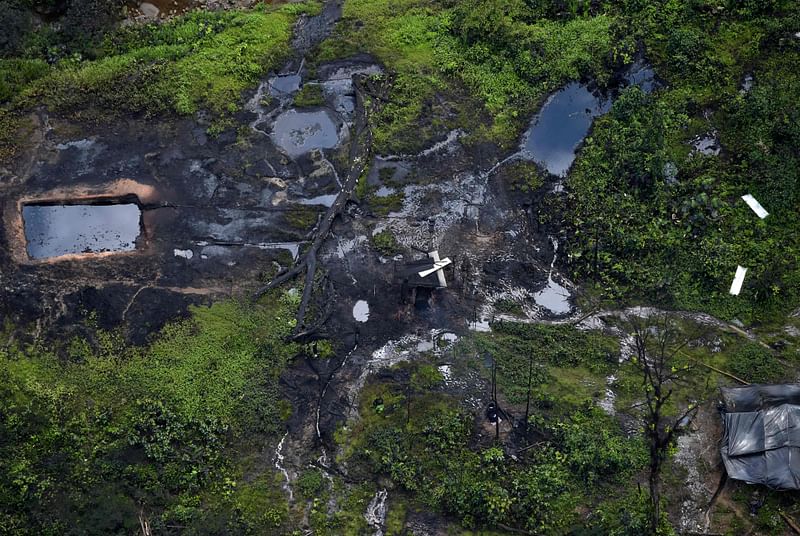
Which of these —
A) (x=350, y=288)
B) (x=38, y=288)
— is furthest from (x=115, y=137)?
(x=350, y=288)

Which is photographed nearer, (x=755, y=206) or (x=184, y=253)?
(x=755, y=206)

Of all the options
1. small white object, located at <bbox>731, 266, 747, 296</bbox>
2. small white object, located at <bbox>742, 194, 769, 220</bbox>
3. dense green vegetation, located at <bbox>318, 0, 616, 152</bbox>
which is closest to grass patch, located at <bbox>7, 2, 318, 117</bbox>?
dense green vegetation, located at <bbox>318, 0, 616, 152</bbox>

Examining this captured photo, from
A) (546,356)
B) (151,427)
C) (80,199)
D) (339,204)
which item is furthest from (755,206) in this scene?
(80,199)

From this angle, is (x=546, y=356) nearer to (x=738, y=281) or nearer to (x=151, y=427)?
(x=738, y=281)

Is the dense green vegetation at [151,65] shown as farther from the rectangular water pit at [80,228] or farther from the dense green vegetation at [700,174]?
the dense green vegetation at [700,174]

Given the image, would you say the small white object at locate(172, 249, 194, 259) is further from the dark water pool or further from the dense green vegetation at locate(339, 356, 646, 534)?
the dark water pool
